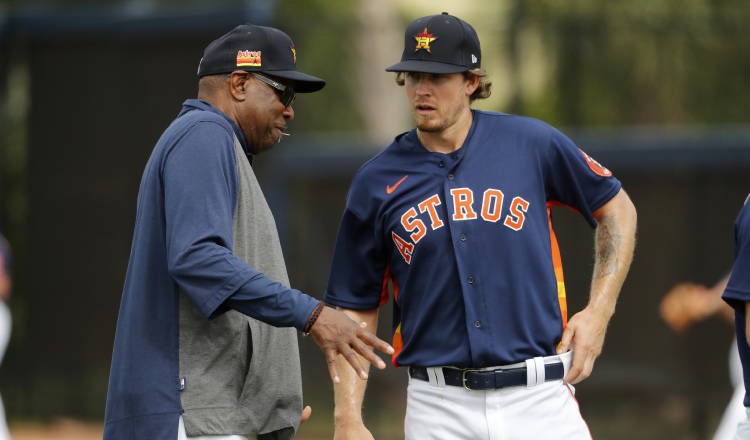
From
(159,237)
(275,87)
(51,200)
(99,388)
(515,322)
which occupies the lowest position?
(99,388)

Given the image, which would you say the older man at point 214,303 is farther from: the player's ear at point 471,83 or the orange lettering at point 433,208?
the player's ear at point 471,83

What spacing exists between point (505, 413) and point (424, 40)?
1.47 meters

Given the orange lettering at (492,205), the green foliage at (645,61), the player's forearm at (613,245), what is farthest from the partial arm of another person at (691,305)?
the orange lettering at (492,205)

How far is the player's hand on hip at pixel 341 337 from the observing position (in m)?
3.64

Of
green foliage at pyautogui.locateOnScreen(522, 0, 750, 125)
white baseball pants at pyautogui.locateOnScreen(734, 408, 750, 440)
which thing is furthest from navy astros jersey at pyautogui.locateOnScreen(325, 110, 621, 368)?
green foliage at pyautogui.locateOnScreen(522, 0, 750, 125)

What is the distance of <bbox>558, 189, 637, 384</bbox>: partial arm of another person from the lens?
169 inches

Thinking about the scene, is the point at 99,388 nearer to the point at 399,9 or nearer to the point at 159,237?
the point at 159,237

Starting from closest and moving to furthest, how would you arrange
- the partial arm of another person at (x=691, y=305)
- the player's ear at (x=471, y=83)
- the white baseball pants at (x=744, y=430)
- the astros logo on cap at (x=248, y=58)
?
the astros logo on cap at (x=248, y=58) → the player's ear at (x=471, y=83) → the white baseball pants at (x=744, y=430) → the partial arm of another person at (x=691, y=305)

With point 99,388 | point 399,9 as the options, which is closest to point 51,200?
point 99,388

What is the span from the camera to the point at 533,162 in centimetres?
446

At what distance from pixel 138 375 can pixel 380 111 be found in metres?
16.5

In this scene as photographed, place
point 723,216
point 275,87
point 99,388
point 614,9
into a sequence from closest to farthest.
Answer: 1. point 275,87
2. point 723,216
3. point 99,388
4. point 614,9

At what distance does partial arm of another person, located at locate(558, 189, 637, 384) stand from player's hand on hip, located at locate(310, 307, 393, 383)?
3.06 ft

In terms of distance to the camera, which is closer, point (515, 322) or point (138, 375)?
point (138, 375)
